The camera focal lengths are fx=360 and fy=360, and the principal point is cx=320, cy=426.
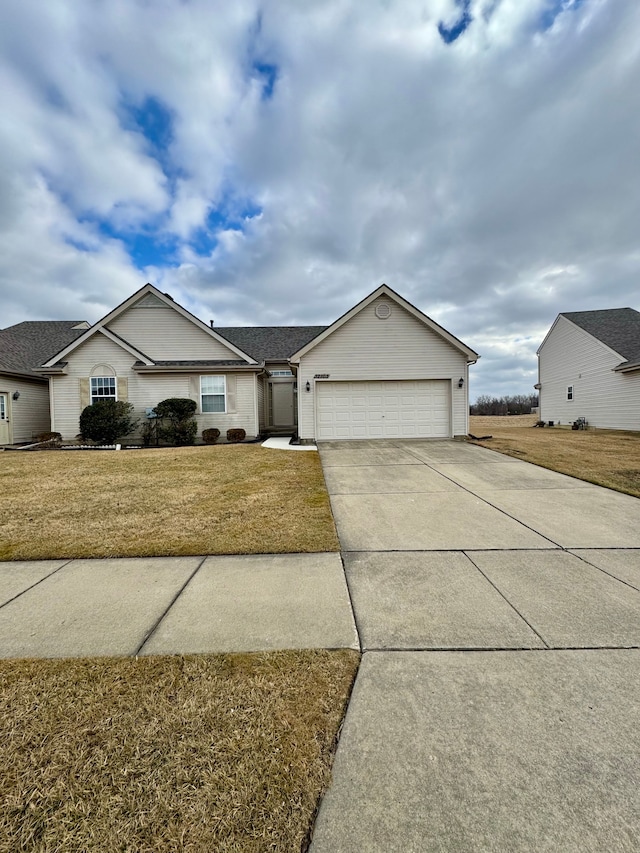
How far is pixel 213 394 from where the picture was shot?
15.6 metres

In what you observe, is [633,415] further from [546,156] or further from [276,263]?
[276,263]

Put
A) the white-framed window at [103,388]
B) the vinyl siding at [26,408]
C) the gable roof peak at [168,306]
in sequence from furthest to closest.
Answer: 1. the gable roof peak at [168,306]
2. the vinyl siding at [26,408]
3. the white-framed window at [103,388]

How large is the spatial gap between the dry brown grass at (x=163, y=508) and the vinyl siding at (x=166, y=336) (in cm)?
702

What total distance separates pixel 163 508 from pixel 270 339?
54.2 ft

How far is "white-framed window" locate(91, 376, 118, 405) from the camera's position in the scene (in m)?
14.9

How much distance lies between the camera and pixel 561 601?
3.12m

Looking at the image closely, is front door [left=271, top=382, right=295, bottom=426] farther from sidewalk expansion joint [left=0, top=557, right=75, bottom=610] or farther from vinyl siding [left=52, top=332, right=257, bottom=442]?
sidewalk expansion joint [left=0, top=557, right=75, bottom=610]

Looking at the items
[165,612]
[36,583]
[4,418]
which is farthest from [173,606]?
[4,418]

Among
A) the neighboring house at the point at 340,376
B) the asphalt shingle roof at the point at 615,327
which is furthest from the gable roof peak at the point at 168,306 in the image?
the asphalt shingle roof at the point at 615,327

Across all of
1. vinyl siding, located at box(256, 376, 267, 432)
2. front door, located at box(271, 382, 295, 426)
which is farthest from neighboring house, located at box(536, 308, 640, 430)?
vinyl siding, located at box(256, 376, 267, 432)

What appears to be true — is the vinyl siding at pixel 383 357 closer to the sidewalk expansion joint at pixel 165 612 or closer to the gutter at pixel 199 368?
the gutter at pixel 199 368

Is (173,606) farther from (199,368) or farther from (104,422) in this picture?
(199,368)

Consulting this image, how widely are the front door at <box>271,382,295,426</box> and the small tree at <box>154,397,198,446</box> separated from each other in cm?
524

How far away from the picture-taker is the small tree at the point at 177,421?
571 inches
